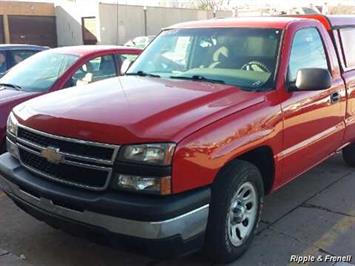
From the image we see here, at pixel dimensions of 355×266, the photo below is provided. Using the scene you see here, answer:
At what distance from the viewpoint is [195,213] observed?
3.16m

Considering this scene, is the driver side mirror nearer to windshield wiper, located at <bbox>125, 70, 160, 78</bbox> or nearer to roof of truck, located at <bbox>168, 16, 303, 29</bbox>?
roof of truck, located at <bbox>168, 16, 303, 29</bbox>

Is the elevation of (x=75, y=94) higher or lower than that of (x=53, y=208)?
higher

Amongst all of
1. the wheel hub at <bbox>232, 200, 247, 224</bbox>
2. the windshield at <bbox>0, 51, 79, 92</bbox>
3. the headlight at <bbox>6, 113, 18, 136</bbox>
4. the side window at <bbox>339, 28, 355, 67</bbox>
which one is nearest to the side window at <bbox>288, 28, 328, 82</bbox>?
the side window at <bbox>339, 28, 355, 67</bbox>

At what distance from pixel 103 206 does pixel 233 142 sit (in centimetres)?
99

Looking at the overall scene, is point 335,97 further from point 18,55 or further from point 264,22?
point 18,55

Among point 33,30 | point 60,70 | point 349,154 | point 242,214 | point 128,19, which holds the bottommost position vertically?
point 33,30

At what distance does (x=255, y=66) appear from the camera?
4.25 meters

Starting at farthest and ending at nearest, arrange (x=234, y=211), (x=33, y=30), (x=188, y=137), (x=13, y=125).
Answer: (x=33, y=30) → (x=13, y=125) → (x=234, y=211) → (x=188, y=137)

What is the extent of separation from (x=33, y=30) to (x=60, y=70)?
33.9 m

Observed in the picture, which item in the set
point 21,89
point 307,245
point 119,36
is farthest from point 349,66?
point 119,36

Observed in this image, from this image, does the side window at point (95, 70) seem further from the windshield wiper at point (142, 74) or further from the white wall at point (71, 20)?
the white wall at point (71, 20)

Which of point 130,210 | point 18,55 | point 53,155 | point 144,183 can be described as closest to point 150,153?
point 144,183

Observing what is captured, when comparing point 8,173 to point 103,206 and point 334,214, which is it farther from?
point 334,214

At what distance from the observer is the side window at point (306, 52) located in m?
4.38
